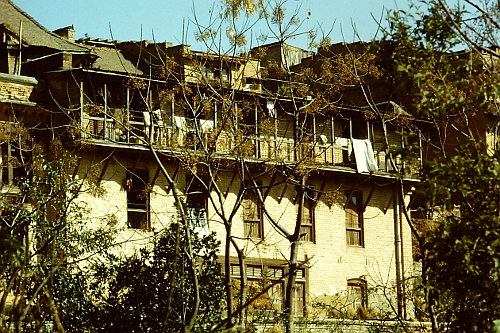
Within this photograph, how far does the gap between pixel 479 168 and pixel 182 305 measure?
877 cm

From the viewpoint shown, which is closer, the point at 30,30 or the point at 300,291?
the point at 30,30

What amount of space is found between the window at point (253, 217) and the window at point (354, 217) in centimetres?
429

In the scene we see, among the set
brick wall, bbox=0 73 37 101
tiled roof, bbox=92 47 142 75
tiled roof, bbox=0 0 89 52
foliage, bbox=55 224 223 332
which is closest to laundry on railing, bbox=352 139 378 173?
tiled roof, bbox=92 47 142 75

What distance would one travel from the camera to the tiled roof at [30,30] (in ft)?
131

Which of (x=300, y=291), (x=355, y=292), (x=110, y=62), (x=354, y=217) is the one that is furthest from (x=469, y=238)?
(x=110, y=62)

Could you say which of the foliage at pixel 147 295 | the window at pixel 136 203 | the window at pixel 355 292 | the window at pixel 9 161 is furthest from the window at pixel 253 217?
the foliage at pixel 147 295

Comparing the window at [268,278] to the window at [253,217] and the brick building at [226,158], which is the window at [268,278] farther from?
the window at [253,217]

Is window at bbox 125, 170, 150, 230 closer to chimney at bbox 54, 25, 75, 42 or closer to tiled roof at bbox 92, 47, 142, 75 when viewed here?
tiled roof at bbox 92, 47, 142, 75

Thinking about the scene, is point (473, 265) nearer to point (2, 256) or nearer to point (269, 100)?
point (2, 256)

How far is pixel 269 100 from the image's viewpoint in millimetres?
38188

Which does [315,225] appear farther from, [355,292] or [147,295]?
[147,295]

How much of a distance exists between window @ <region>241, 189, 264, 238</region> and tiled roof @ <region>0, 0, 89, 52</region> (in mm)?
7502

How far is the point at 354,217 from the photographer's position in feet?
146

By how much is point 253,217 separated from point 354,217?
18.4 ft
